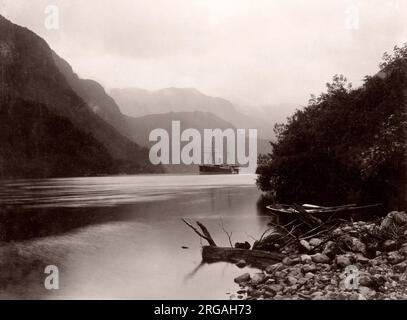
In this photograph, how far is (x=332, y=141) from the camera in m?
30.4

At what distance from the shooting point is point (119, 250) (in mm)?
22156

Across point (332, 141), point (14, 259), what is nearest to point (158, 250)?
point (14, 259)

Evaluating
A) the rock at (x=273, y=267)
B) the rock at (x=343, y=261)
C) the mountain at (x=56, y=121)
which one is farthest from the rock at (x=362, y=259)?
the mountain at (x=56, y=121)

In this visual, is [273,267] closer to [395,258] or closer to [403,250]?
[395,258]

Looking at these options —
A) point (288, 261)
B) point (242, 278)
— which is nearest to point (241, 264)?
point (242, 278)

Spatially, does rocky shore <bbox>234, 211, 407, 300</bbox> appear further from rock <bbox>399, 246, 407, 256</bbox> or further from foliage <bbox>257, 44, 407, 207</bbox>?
foliage <bbox>257, 44, 407, 207</bbox>

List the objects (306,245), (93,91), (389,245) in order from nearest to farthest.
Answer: (389,245), (306,245), (93,91)

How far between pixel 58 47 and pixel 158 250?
38.2ft

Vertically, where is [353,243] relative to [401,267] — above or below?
above

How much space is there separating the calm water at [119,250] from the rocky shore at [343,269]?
5.85ft

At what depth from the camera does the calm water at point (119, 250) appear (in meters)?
15.9

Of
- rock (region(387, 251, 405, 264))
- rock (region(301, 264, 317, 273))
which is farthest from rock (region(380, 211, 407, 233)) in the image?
rock (region(301, 264, 317, 273))

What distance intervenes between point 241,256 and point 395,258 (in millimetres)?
6374
